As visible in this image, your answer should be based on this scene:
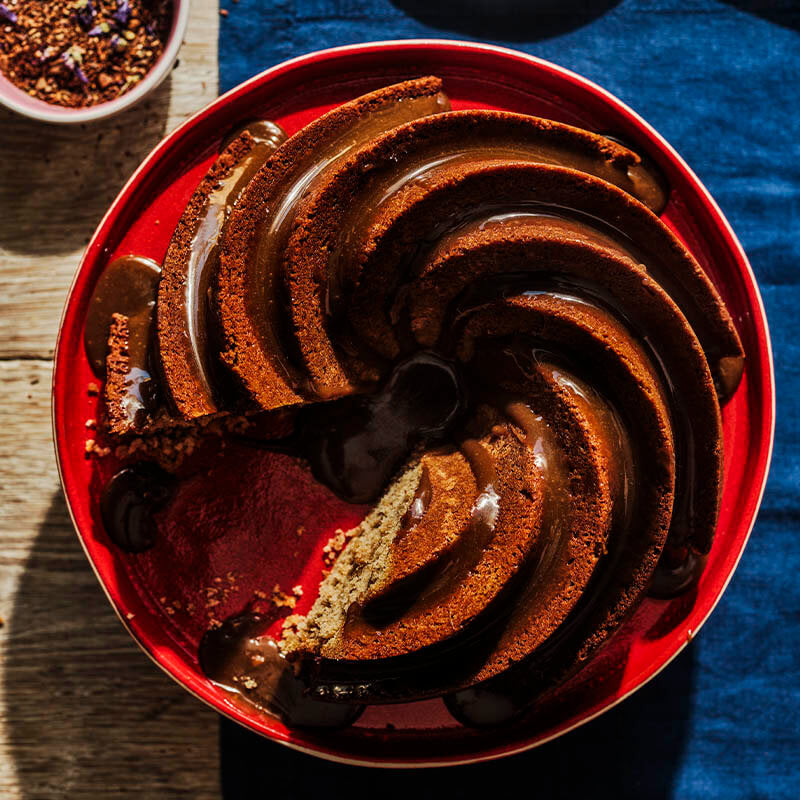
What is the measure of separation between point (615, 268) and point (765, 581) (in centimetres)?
166

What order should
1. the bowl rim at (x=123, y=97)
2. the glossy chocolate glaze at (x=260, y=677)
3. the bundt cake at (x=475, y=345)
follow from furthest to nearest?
the bowl rim at (x=123, y=97)
the glossy chocolate glaze at (x=260, y=677)
the bundt cake at (x=475, y=345)

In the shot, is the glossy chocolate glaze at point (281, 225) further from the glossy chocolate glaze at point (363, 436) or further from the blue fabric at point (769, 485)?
the blue fabric at point (769, 485)

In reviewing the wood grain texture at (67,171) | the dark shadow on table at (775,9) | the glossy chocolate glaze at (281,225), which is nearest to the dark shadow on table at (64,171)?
the wood grain texture at (67,171)

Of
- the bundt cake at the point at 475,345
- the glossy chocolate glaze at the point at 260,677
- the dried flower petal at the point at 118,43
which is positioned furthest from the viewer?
the dried flower petal at the point at 118,43

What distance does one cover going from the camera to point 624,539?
2635mm

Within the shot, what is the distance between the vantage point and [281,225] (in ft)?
8.66

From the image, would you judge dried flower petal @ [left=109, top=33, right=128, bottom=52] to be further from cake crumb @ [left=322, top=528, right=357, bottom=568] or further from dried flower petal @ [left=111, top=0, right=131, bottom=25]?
cake crumb @ [left=322, top=528, right=357, bottom=568]

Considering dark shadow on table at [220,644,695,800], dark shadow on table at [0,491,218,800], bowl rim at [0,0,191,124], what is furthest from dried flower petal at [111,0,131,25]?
dark shadow on table at [220,644,695,800]

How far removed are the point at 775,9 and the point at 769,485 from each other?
2.00 m

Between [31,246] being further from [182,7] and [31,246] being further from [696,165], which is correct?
[696,165]

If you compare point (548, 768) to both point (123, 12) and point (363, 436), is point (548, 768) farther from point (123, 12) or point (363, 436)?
point (123, 12)

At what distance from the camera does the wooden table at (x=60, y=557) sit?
327 cm

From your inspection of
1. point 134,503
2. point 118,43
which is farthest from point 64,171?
point 134,503

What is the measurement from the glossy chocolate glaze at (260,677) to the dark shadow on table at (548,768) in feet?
1.49
